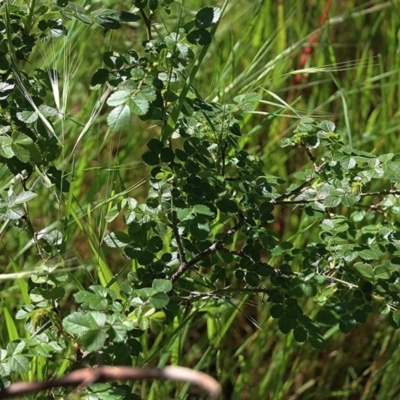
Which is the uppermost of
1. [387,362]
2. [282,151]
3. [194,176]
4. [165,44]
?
[165,44]

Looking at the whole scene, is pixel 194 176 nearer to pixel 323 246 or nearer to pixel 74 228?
pixel 323 246

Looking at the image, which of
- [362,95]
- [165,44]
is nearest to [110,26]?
[165,44]

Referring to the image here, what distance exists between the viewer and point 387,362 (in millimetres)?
1517

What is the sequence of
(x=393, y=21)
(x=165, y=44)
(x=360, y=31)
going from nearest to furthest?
(x=165, y=44) → (x=393, y=21) → (x=360, y=31)

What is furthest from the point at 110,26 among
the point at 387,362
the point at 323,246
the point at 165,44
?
the point at 387,362

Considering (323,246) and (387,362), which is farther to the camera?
(387,362)

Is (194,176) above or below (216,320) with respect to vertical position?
above

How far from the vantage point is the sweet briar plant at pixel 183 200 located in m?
0.95

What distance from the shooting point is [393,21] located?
1.78 metres

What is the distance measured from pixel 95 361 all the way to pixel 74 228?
0.45 metres

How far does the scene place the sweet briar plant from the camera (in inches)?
37.4

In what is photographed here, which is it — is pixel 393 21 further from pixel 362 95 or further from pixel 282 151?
pixel 282 151

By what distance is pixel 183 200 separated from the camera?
0.96 m

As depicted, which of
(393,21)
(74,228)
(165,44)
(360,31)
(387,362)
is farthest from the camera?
(360,31)
